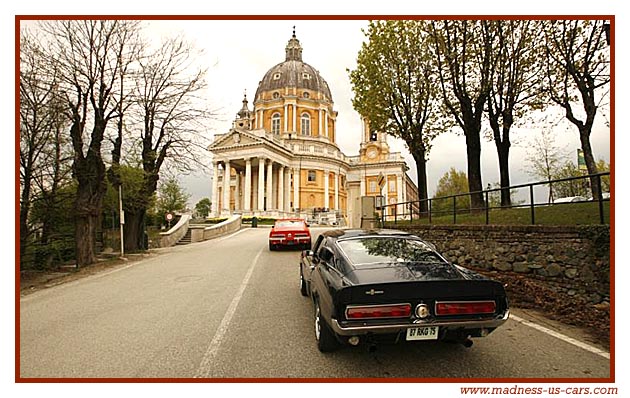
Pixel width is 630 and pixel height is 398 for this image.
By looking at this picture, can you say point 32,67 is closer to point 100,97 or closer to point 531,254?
point 100,97

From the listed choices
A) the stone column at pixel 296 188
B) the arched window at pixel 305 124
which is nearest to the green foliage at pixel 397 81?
the stone column at pixel 296 188

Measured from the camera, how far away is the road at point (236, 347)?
405cm

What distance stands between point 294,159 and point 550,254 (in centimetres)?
5846

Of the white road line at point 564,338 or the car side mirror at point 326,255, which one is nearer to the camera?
the white road line at point 564,338

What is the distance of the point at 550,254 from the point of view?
7656 millimetres

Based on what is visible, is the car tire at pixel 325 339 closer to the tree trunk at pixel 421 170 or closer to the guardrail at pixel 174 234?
the tree trunk at pixel 421 170

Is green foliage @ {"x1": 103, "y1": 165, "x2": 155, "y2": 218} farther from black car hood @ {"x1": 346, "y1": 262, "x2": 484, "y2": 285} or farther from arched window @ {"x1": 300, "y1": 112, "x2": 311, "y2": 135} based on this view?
arched window @ {"x1": 300, "y1": 112, "x2": 311, "y2": 135}

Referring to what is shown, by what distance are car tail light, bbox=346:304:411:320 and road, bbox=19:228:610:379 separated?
67 centimetres

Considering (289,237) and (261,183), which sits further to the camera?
(261,183)

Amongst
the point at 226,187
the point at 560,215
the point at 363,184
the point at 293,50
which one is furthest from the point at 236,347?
the point at 293,50

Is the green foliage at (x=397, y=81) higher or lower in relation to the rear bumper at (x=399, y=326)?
higher

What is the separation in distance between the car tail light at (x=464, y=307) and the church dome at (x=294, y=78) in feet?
233

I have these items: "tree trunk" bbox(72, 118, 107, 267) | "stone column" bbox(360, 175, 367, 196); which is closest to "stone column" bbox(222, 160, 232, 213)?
"stone column" bbox(360, 175, 367, 196)

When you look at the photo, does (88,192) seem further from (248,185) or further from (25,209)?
(248,185)
